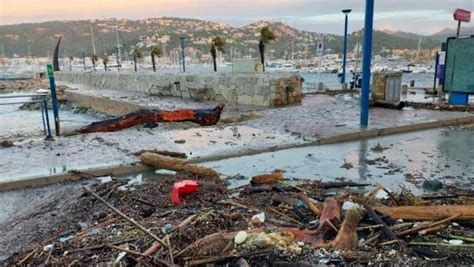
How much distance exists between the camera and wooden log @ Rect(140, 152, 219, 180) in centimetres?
710

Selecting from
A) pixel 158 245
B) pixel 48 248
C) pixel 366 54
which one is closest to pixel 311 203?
pixel 158 245

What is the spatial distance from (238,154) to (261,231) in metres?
4.61

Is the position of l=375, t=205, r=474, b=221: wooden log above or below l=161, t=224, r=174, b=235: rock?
above

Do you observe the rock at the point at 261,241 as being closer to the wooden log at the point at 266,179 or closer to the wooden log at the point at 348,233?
the wooden log at the point at 348,233

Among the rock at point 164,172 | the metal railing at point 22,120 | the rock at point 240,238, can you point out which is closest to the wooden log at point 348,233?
the rock at point 240,238

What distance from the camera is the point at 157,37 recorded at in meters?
110

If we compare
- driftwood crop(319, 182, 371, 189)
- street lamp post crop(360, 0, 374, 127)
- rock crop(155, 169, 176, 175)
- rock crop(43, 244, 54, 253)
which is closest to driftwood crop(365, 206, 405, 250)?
driftwood crop(319, 182, 371, 189)

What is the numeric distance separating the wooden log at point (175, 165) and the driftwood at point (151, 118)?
2958 millimetres

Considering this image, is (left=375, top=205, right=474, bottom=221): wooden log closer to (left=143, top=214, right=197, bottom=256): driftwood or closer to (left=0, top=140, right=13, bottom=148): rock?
(left=143, top=214, right=197, bottom=256): driftwood

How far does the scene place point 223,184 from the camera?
21.9 feet

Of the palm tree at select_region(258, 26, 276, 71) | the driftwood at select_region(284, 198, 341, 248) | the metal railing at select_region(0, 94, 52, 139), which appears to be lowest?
the metal railing at select_region(0, 94, 52, 139)

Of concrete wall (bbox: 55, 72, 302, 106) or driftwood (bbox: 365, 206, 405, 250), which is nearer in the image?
driftwood (bbox: 365, 206, 405, 250)

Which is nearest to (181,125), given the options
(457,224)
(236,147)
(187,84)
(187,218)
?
(236,147)

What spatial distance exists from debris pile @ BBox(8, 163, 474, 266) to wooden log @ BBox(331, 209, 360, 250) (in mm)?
10
